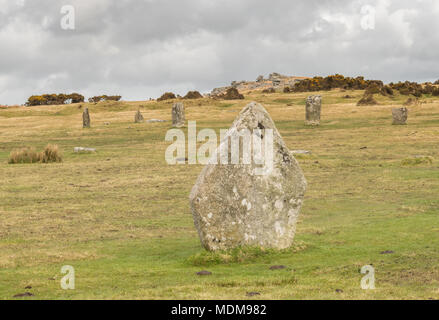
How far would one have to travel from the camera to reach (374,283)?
29.1ft

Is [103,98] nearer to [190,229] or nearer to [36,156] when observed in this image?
[36,156]

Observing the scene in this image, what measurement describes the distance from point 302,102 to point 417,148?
36.6 m

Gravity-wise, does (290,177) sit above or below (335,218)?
above

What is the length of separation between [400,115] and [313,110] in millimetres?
6097

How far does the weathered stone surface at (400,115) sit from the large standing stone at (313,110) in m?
5.27

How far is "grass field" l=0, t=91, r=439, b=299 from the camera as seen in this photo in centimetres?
920

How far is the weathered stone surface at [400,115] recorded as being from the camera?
4012 centimetres

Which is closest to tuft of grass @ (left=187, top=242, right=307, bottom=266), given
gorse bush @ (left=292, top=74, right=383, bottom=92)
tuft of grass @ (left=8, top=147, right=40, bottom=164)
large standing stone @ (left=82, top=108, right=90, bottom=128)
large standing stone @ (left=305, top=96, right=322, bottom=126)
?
tuft of grass @ (left=8, top=147, right=40, bottom=164)

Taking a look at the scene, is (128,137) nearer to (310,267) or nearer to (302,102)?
(302,102)

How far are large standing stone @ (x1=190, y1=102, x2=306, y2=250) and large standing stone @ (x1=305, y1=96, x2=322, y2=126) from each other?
32676mm

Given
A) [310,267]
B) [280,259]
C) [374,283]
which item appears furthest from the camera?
[280,259]

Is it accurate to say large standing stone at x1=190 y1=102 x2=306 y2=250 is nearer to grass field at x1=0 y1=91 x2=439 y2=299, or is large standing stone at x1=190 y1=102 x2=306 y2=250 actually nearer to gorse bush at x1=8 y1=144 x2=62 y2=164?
grass field at x1=0 y1=91 x2=439 y2=299
